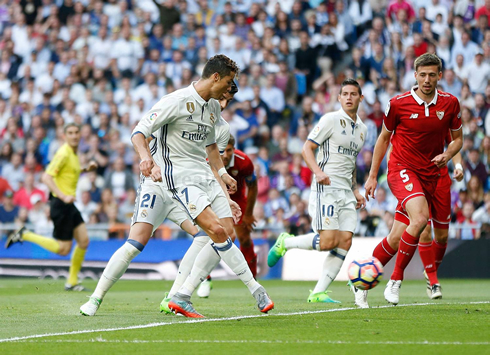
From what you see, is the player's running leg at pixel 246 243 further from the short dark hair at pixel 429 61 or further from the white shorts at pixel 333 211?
the short dark hair at pixel 429 61

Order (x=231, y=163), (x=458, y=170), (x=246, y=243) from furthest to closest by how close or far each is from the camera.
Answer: (x=246, y=243) → (x=231, y=163) → (x=458, y=170)

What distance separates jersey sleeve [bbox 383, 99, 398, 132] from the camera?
909cm

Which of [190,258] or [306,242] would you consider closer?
[190,258]

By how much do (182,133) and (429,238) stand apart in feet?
14.0

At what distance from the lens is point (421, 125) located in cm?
909

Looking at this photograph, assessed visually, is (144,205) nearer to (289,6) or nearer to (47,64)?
(289,6)

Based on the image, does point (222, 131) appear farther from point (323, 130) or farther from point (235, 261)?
point (235, 261)

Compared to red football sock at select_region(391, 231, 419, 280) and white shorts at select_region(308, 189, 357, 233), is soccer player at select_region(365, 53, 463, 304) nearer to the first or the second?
red football sock at select_region(391, 231, 419, 280)

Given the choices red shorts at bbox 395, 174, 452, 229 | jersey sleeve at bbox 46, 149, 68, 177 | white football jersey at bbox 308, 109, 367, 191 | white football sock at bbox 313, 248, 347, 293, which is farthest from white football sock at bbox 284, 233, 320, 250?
jersey sleeve at bbox 46, 149, 68, 177

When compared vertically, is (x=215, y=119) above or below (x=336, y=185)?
above

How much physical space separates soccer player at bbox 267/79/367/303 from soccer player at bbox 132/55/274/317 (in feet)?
7.19

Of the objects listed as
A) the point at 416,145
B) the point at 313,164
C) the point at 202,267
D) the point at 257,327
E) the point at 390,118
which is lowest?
the point at 257,327

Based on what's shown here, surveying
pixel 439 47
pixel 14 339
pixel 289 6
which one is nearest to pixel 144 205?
pixel 14 339

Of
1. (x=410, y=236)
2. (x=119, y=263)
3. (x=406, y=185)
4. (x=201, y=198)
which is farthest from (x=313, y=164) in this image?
(x=119, y=263)
